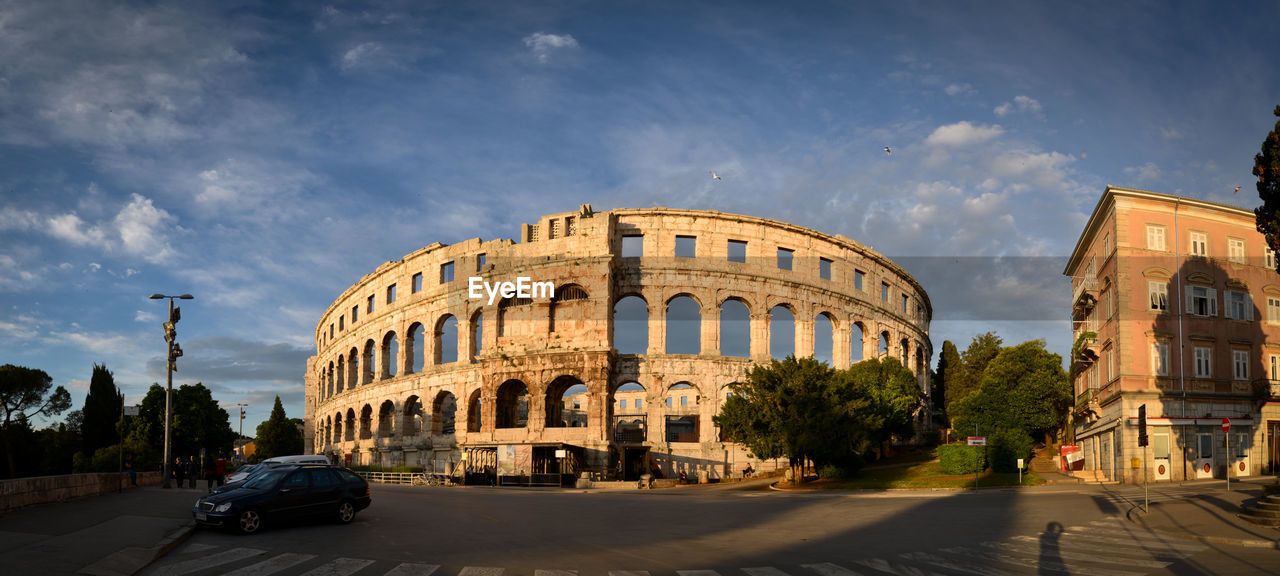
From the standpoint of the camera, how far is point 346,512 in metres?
19.0

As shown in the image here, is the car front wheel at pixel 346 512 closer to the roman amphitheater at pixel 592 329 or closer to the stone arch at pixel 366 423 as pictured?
the roman amphitheater at pixel 592 329

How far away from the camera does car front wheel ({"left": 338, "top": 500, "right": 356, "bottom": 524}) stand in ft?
62.0

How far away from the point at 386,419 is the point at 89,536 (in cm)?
5536

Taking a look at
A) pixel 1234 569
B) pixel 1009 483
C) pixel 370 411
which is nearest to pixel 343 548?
pixel 1234 569

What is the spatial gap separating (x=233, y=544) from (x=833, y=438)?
30.8 metres

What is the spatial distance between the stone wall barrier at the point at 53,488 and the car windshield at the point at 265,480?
5.90 meters

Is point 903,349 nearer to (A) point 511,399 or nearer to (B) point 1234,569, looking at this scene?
(A) point 511,399

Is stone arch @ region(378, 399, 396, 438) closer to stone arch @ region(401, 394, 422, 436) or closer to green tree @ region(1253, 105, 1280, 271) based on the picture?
stone arch @ region(401, 394, 422, 436)

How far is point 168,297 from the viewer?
3388cm

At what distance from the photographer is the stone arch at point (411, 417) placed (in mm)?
63969

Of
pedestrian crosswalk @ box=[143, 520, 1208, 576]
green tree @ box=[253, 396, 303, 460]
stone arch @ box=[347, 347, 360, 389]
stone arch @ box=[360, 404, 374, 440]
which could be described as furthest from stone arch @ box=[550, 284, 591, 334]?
green tree @ box=[253, 396, 303, 460]

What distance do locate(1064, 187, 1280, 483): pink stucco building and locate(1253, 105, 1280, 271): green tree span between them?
1679cm

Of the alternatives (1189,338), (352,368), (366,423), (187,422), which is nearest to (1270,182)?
(1189,338)

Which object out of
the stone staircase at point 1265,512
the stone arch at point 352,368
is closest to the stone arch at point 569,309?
the stone arch at point 352,368
